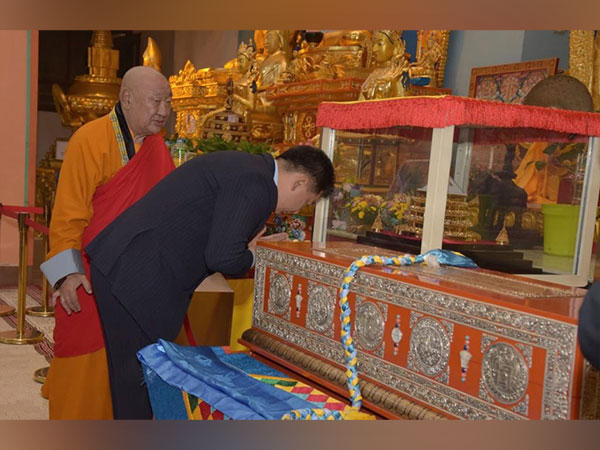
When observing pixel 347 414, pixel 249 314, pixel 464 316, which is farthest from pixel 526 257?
pixel 249 314

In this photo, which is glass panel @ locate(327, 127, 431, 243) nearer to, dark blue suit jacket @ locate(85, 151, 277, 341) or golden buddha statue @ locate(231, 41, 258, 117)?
dark blue suit jacket @ locate(85, 151, 277, 341)

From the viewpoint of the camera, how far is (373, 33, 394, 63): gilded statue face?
534 centimetres

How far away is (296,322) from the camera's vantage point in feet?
7.02

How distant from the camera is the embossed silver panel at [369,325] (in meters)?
1.77

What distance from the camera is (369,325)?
71.0 inches

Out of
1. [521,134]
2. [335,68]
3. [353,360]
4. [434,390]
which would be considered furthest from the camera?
[335,68]

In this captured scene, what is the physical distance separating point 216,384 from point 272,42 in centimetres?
592

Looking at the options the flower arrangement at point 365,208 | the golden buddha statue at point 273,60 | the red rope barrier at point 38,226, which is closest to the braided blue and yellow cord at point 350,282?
the flower arrangement at point 365,208

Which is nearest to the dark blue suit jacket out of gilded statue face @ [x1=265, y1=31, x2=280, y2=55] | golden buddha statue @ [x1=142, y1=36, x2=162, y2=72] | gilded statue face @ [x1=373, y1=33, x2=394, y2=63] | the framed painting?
the framed painting

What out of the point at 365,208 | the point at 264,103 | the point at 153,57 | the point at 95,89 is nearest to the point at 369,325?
the point at 365,208

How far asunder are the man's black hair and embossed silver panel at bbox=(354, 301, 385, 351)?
381 millimetres

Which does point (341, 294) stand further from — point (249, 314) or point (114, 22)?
point (249, 314)

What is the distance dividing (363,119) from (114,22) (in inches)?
61.7

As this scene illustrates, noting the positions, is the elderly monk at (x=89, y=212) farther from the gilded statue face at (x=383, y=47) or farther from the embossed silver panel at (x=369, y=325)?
the gilded statue face at (x=383, y=47)
